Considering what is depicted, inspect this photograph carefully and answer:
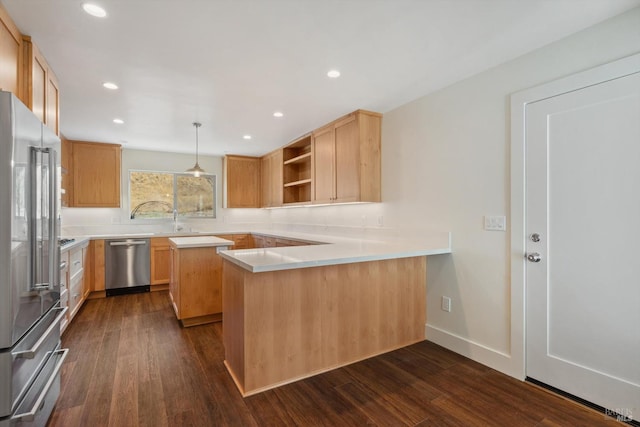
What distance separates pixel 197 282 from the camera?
3414 mm

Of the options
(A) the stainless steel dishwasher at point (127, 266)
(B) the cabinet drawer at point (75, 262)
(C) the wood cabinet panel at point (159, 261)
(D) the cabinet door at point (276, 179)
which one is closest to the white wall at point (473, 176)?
(D) the cabinet door at point (276, 179)

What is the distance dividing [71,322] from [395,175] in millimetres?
3941

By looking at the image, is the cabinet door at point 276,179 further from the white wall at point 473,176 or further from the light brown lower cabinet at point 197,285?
the white wall at point 473,176

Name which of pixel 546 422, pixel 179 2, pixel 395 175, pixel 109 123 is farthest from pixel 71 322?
pixel 546 422

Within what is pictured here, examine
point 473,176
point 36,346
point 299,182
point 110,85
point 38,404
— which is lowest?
point 38,404

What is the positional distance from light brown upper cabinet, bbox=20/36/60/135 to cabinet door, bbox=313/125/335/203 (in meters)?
2.67

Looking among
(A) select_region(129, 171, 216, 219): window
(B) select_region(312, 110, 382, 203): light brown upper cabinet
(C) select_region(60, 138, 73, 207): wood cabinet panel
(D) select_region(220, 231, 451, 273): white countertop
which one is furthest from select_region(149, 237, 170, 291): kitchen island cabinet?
(D) select_region(220, 231, 451, 273): white countertop

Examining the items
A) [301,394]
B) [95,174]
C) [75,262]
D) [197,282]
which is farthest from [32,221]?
[95,174]

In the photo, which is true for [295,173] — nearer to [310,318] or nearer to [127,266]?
[127,266]

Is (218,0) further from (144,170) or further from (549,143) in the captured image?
(144,170)

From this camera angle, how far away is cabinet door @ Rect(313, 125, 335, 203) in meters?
3.85

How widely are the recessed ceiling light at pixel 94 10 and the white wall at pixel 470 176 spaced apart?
2.60 meters

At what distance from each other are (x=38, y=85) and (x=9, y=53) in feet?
1.22

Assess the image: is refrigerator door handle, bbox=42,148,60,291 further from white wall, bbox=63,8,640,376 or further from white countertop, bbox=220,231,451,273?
white wall, bbox=63,8,640,376
